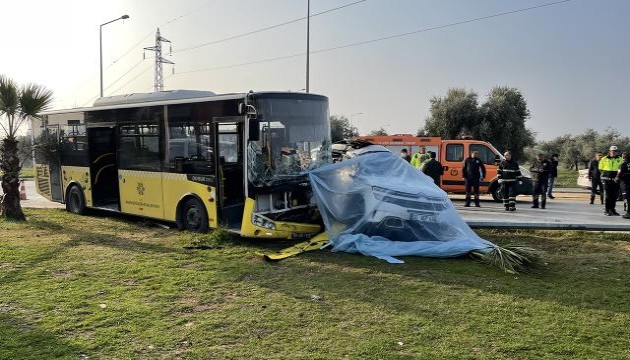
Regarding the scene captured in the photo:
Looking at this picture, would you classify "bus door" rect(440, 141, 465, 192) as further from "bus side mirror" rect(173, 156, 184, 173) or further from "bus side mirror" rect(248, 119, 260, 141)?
"bus side mirror" rect(248, 119, 260, 141)

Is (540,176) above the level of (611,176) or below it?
below

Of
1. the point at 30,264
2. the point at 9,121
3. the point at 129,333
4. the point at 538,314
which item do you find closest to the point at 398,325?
the point at 538,314

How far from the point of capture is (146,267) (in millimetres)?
7613

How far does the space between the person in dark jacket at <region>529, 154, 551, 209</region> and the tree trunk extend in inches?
540

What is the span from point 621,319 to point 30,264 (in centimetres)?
782

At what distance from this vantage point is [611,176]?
42.8 feet

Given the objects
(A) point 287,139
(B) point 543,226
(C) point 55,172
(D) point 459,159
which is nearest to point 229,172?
(A) point 287,139

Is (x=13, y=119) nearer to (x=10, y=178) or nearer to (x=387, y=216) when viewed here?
(x=10, y=178)

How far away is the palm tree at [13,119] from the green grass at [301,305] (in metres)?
3.75

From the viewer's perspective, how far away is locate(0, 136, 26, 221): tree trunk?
1218 centimetres

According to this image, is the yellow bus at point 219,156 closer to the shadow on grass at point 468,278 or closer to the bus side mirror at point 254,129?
the bus side mirror at point 254,129

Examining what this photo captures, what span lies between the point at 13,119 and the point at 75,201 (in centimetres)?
289

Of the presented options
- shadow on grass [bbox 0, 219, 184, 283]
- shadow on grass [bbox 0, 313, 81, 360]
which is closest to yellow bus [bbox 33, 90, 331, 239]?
shadow on grass [bbox 0, 219, 184, 283]

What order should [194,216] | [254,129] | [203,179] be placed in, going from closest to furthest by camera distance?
[254,129], [203,179], [194,216]
